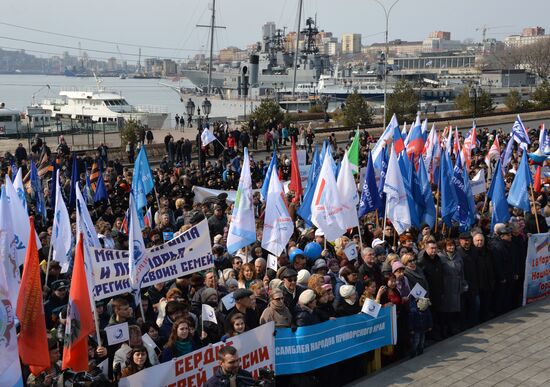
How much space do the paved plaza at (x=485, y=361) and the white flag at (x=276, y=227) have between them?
8.65 feet

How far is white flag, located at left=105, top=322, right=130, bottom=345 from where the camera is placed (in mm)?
7723

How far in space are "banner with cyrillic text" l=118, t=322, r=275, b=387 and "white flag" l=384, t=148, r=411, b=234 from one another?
506cm

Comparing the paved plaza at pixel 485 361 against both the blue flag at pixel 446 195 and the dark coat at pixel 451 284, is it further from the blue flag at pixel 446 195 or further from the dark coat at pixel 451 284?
the blue flag at pixel 446 195

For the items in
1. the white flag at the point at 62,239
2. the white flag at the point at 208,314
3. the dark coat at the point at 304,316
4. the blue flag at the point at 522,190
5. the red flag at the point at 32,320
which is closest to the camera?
the red flag at the point at 32,320

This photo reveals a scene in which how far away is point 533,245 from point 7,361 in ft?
27.9

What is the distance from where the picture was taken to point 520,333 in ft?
36.0

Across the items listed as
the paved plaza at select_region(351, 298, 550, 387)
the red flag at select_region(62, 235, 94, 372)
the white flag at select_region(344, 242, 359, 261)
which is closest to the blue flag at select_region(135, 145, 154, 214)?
the white flag at select_region(344, 242, 359, 261)

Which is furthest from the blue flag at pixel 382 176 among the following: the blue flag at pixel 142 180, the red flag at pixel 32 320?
the red flag at pixel 32 320

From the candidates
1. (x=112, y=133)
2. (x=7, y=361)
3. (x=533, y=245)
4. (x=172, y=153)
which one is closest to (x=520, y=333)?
(x=533, y=245)

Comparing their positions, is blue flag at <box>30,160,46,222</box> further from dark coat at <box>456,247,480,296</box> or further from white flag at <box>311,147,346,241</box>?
dark coat at <box>456,247,480,296</box>

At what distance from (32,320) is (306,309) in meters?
3.06

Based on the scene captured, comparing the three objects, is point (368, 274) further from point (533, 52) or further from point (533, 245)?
point (533, 52)

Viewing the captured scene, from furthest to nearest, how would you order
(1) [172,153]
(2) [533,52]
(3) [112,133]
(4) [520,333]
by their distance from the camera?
(2) [533,52] → (3) [112,133] → (1) [172,153] → (4) [520,333]

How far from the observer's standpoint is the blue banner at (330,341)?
874 centimetres
